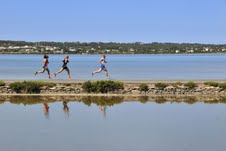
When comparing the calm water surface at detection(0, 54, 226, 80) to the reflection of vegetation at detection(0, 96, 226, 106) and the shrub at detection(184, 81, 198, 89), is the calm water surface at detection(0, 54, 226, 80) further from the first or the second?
the reflection of vegetation at detection(0, 96, 226, 106)

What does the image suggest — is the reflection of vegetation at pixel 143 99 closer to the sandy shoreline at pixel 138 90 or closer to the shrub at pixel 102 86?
the sandy shoreline at pixel 138 90

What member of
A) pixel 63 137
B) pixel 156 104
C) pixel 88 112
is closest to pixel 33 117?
pixel 88 112

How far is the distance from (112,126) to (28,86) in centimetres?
A: 1040

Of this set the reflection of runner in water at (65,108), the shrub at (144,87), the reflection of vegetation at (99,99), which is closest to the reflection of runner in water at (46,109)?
the reflection of runner in water at (65,108)

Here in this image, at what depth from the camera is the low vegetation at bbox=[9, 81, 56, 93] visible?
28031mm

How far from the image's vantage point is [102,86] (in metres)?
27.7

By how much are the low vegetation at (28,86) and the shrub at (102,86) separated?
1788 millimetres

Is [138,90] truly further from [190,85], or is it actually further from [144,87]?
[190,85]

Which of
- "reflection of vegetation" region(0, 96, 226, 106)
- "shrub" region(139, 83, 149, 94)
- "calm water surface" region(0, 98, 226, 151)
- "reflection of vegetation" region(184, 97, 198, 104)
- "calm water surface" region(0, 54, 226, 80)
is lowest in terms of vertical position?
"calm water surface" region(0, 54, 226, 80)

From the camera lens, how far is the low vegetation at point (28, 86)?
28.0 m

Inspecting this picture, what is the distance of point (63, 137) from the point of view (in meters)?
16.6

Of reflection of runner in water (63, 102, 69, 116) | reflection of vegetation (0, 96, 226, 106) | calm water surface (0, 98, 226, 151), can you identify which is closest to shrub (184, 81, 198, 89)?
reflection of vegetation (0, 96, 226, 106)

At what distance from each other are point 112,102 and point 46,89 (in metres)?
4.29

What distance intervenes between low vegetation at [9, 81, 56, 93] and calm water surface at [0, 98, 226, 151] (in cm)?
282
